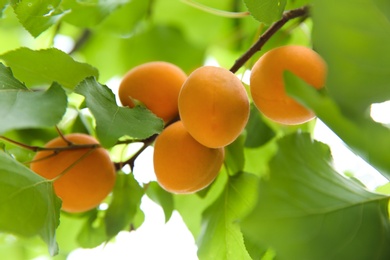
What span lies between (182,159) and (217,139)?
0.06 meters

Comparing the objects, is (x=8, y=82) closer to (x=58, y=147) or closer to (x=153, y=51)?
(x=58, y=147)

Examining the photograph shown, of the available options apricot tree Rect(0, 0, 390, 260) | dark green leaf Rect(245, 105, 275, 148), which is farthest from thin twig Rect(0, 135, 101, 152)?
dark green leaf Rect(245, 105, 275, 148)

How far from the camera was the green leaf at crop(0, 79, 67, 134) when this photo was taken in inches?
19.8

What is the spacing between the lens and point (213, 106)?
2.05 ft

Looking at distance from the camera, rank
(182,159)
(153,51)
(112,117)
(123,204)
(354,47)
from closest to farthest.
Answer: (354,47) < (112,117) < (182,159) < (123,204) < (153,51)

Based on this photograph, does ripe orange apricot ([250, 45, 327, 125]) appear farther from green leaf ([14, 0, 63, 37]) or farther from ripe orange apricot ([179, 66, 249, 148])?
green leaf ([14, 0, 63, 37])

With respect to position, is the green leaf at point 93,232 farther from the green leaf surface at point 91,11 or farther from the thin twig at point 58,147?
the green leaf surface at point 91,11

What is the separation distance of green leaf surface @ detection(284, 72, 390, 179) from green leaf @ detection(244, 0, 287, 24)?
0.19 m

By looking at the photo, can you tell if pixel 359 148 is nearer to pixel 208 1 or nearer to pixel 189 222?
pixel 189 222

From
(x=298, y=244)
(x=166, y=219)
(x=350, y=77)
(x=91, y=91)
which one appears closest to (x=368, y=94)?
(x=350, y=77)

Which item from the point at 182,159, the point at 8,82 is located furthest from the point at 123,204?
the point at 8,82

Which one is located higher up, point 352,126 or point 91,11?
point 352,126

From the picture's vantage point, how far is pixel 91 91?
59cm

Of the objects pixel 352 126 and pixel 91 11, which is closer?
pixel 352 126
